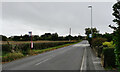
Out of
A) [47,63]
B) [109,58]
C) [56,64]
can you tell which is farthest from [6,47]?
[109,58]

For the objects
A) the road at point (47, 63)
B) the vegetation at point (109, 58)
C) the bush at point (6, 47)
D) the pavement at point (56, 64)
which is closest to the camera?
the vegetation at point (109, 58)

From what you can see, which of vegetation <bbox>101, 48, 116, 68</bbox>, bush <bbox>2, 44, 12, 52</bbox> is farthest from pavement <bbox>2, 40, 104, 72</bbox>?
bush <bbox>2, 44, 12, 52</bbox>

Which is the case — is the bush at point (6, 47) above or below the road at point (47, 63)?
above

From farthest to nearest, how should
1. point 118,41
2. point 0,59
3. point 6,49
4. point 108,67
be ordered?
point 6,49, point 0,59, point 108,67, point 118,41

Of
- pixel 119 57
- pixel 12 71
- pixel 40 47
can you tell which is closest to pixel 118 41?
pixel 119 57

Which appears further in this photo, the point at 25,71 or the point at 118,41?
the point at 25,71

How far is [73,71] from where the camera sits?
27.1 ft

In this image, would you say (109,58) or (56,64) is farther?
(56,64)

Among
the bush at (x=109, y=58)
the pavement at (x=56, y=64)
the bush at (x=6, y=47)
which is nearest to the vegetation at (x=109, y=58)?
the bush at (x=109, y=58)

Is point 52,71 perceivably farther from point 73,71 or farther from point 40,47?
point 40,47

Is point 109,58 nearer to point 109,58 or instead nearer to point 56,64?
point 109,58

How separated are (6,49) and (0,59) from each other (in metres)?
6.02

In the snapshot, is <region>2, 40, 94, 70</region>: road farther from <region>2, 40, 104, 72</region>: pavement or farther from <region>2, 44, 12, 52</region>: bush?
<region>2, 44, 12, 52</region>: bush

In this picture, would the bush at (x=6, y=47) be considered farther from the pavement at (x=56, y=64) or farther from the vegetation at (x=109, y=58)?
the vegetation at (x=109, y=58)
